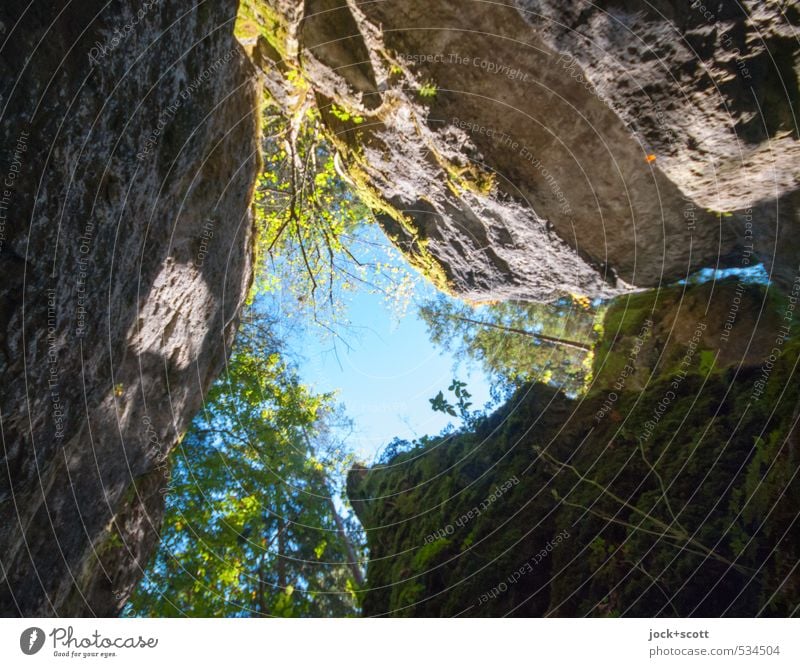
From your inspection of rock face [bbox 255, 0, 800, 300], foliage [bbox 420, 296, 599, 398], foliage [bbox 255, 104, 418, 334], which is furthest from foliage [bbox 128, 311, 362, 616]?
rock face [bbox 255, 0, 800, 300]

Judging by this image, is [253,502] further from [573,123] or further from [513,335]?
[573,123]

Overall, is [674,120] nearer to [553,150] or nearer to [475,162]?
[553,150]

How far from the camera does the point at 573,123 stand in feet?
12.8

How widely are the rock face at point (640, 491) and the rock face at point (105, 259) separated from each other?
12.6ft

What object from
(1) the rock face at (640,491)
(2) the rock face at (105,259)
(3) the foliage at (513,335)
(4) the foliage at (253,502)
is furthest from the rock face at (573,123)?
(4) the foliage at (253,502)

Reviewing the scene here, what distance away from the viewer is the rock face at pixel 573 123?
2.93m

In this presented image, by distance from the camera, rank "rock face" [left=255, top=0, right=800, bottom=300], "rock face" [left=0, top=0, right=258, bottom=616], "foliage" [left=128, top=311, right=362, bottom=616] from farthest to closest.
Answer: "foliage" [left=128, top=311, right=362, bottom=616]
"rock face" [left=255, top=0, right=800, bottom=300]
"rock face" [left=0, top=0, right=258, bottom=616]

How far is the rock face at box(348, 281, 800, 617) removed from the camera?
10.3ft

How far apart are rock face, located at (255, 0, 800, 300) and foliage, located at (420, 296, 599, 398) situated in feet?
3.84
